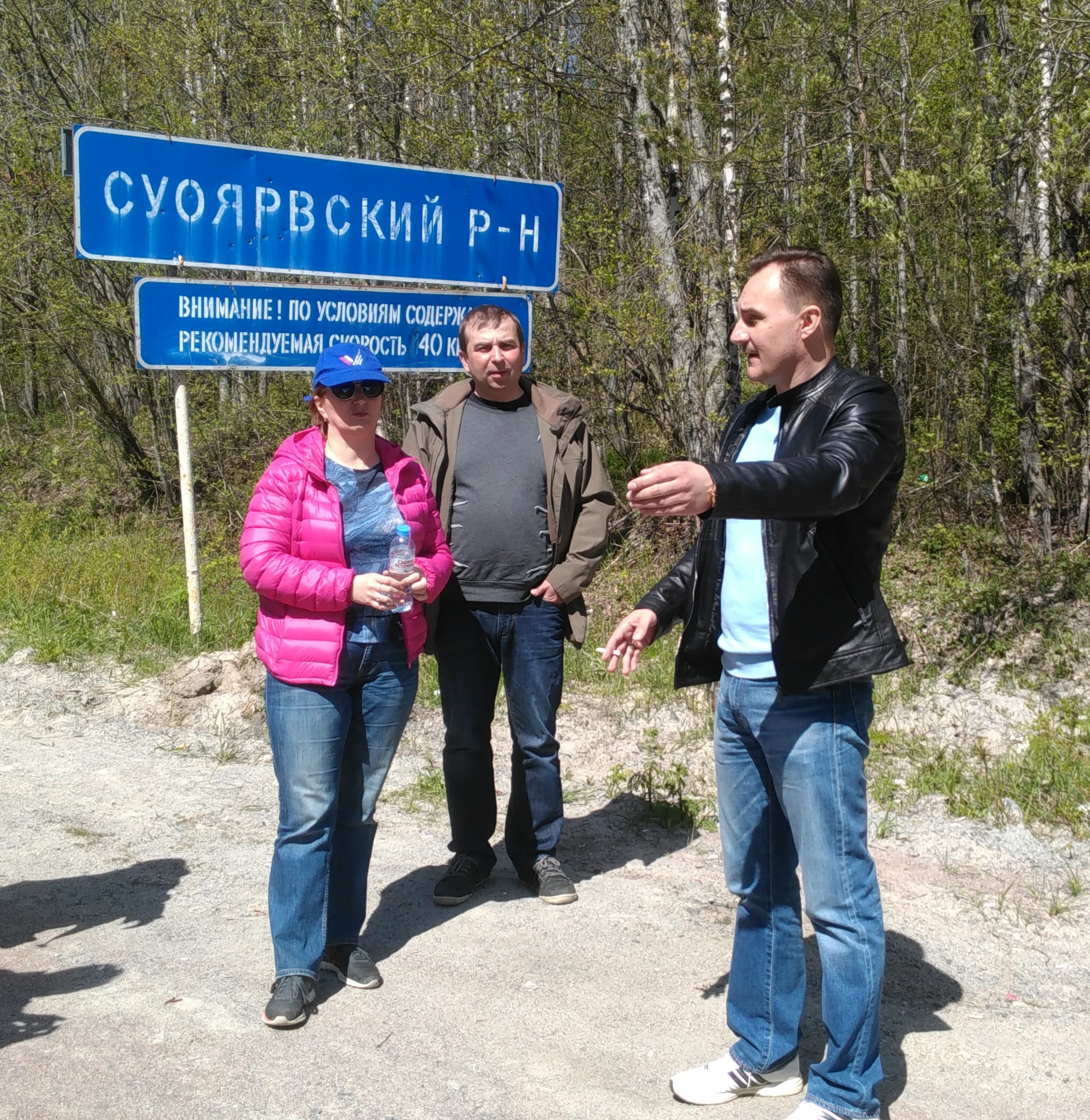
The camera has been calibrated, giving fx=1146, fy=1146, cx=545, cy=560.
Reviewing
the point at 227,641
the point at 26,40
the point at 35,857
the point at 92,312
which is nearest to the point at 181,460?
the point at 227,641

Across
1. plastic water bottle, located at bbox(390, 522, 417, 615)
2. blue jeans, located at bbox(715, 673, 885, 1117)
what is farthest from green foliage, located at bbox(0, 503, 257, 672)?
blue jeans, located at bbox(715, 673, 885, 1117)

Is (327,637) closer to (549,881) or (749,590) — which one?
(749,590)

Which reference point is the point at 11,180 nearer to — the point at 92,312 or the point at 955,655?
the point at 92,312

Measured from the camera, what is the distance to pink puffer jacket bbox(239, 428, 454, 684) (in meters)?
3.33

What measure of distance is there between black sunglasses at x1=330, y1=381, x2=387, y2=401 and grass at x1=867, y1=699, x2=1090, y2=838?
2976 millimetres

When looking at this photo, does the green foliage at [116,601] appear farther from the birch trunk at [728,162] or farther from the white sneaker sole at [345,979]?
the white sneaker sole at [345,979]

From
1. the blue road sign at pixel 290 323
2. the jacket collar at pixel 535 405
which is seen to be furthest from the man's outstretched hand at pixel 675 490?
the blue road sign at pixel 290 323

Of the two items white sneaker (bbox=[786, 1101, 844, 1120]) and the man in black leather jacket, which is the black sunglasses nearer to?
the man in black leather jacket

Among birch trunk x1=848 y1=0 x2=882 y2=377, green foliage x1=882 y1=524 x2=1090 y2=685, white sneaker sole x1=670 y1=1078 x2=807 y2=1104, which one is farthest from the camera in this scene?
birch trunk x1=848 y1=0 x2=882 y2=377

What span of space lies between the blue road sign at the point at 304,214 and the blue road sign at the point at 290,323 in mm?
126

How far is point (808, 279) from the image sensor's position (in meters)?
2.64

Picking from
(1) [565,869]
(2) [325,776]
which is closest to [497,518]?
(2) [325,776]

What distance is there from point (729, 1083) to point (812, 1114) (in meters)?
0.31

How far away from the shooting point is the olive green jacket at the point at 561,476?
428 cm
